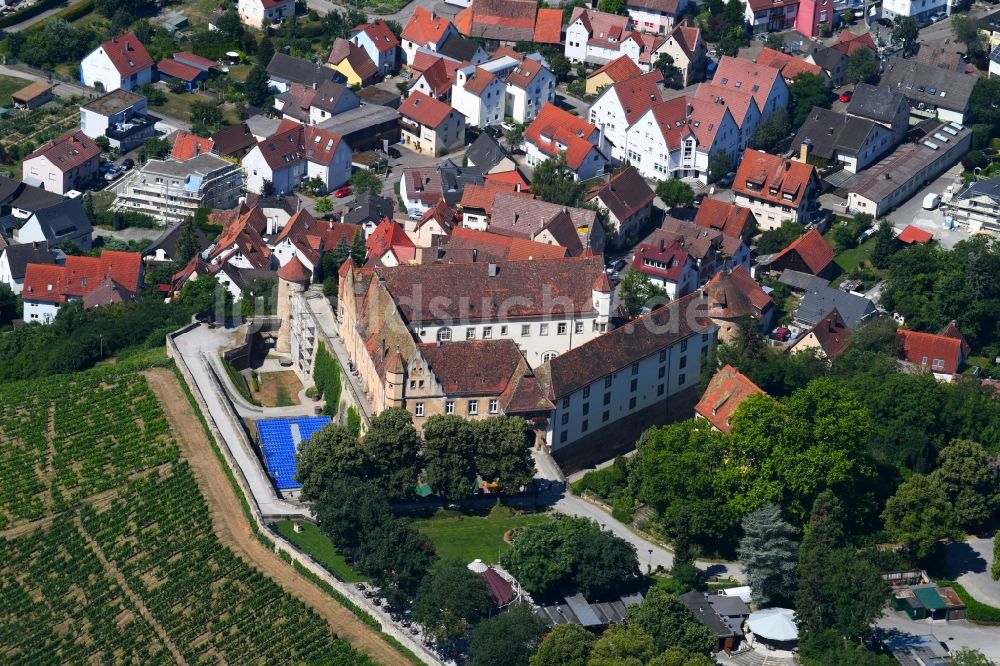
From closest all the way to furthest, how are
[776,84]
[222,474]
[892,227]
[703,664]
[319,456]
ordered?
[703,664] → [319,456] → [222,474] → [892,227] → [776,84]

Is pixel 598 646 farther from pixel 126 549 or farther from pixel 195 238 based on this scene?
pixel 195 238

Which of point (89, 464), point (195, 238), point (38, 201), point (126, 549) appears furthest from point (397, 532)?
point (38, 201)

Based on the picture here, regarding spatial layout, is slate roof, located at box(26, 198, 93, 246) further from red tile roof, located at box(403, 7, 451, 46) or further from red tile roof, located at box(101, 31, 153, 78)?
red tile roof, located at box(403, 7, 451, 46)

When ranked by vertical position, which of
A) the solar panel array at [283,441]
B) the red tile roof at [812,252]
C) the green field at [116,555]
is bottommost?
the green field at [116,555]

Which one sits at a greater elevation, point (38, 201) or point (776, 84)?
point (776, 84)

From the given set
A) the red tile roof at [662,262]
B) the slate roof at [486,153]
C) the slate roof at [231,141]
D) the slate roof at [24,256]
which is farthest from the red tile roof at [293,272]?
the slate roof at [231,141]

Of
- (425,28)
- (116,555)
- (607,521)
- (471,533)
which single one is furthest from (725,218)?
(116,555)

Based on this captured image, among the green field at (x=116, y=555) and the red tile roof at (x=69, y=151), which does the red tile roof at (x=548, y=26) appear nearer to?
the red tile roof at (x=69, y=151)

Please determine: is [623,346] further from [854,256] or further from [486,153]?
[486,153]
